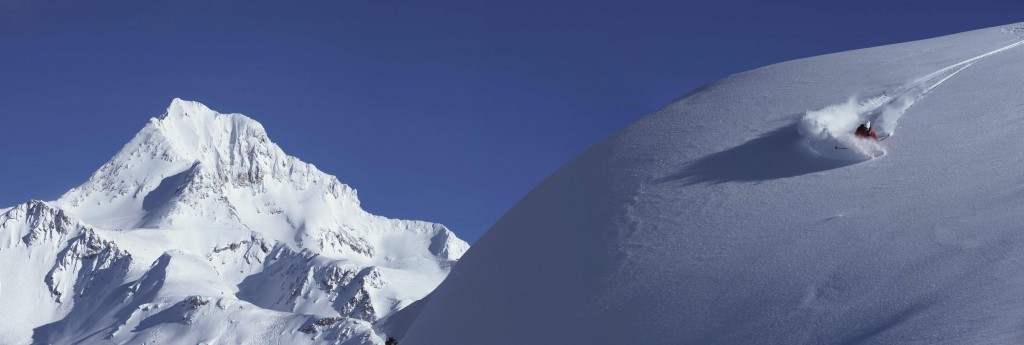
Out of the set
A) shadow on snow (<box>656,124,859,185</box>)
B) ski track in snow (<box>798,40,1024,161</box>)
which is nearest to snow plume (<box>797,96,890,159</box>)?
ski track in snow (<box>798,40,1024,161</box>)

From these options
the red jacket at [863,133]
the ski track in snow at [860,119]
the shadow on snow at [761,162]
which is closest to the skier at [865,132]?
the red jacket at [863,133]

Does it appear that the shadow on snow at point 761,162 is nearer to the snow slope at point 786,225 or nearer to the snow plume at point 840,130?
the snow slope at point 786,225

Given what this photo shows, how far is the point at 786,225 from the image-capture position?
51.4 feet

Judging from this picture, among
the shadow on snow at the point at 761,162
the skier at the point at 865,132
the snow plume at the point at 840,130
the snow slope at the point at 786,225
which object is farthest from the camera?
the shadow on snow at the point at 761,162

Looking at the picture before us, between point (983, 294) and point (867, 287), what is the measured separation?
1.59 meters

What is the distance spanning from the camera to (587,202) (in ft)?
64.3

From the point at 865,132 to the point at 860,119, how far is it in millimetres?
1113

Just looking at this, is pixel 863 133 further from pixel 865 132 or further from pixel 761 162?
pixel 761 162

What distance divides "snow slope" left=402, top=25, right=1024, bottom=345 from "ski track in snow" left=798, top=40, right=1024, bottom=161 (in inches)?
1.7

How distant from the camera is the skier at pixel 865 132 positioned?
17.2 m

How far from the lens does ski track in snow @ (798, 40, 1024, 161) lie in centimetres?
1719

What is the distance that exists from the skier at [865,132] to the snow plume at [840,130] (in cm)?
10

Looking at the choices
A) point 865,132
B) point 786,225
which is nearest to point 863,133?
point 865,132

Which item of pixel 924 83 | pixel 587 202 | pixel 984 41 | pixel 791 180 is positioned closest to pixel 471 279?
pixel 587 202
